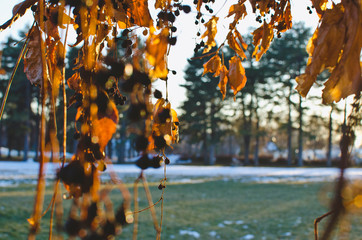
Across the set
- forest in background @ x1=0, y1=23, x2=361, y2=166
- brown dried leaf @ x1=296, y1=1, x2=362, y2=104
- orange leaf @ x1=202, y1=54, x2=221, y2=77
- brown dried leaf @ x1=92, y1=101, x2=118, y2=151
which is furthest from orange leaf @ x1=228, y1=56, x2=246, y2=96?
forest in background @ x1=0, y1=23, x2=361, y2=166

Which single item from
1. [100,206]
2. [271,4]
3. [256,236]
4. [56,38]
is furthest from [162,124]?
[256,236]

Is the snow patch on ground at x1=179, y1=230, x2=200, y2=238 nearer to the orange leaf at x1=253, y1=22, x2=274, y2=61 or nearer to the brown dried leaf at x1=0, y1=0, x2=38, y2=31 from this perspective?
the orange leaf at x1=253, y1=22, x2=274, y2=61

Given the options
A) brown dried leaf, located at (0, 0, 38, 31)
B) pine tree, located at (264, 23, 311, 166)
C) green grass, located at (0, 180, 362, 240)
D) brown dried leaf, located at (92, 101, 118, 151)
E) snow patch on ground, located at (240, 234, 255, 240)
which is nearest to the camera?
brown dried leaf, located at (92, 101, 118, 151)

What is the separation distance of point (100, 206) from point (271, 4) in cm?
104

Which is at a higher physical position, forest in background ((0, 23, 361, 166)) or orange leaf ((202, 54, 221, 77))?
forest in background ((0, 23, 361, 166))

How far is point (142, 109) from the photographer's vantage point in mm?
638

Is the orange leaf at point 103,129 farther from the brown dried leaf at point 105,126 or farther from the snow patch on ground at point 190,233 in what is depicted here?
the snow patch on ground at point 190,233

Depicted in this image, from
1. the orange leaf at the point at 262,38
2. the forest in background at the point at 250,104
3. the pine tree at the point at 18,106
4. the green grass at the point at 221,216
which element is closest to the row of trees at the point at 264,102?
the forest in background at the point at 250,104

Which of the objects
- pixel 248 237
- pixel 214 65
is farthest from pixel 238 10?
pixel 248 237

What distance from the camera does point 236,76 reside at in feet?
4.00

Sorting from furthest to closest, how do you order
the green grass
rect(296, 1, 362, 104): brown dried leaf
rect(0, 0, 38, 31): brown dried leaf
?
the green grass → rect(0, 0, 38, 31): brown dried leaf → rect(296, 1, 362, 104): brown dried leaf

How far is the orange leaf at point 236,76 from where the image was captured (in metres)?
1.20

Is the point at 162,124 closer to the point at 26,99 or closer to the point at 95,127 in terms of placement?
the point at 95,127

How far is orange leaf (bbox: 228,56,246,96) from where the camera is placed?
120 centimetres
